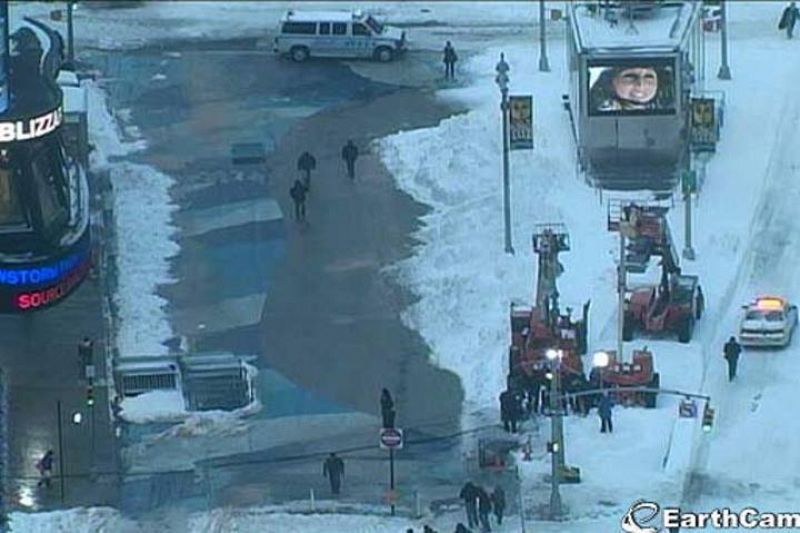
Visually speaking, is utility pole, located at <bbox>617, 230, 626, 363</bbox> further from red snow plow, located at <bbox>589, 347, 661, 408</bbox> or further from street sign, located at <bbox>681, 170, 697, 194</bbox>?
street sign, located at <bbox>681, 170, 697, 194</bbox>

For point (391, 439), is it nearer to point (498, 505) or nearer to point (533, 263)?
point (498, 505)

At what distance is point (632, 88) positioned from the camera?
312 ft

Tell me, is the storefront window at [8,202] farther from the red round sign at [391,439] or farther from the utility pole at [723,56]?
the utility pole at [723,56]

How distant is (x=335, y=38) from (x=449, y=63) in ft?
14.0

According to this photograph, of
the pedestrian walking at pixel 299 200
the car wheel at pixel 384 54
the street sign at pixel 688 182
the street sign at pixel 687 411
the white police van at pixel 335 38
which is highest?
the white police van at pixel 335 38

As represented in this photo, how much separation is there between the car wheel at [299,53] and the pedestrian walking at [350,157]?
36.3 feet

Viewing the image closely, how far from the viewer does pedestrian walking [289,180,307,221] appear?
94.2 m

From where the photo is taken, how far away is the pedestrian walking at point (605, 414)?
7844 centimetres

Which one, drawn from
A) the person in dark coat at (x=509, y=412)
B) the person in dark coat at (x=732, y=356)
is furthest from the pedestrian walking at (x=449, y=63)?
the person in dark coat at (x=509, y=412)

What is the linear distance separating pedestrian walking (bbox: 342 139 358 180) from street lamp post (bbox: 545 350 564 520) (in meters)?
21.8

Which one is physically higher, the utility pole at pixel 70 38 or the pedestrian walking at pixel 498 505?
the utility pole at pixel 70 38

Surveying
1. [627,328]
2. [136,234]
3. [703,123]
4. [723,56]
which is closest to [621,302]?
[627,328]

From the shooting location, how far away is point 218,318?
87375 mm

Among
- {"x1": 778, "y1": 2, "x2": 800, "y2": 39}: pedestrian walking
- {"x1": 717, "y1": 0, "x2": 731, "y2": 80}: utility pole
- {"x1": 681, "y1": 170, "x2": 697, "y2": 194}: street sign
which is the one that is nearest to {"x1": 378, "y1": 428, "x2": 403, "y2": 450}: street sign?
{"x1": 681, "y1": 170, "x2": 697, "y2": 194}: street sign
